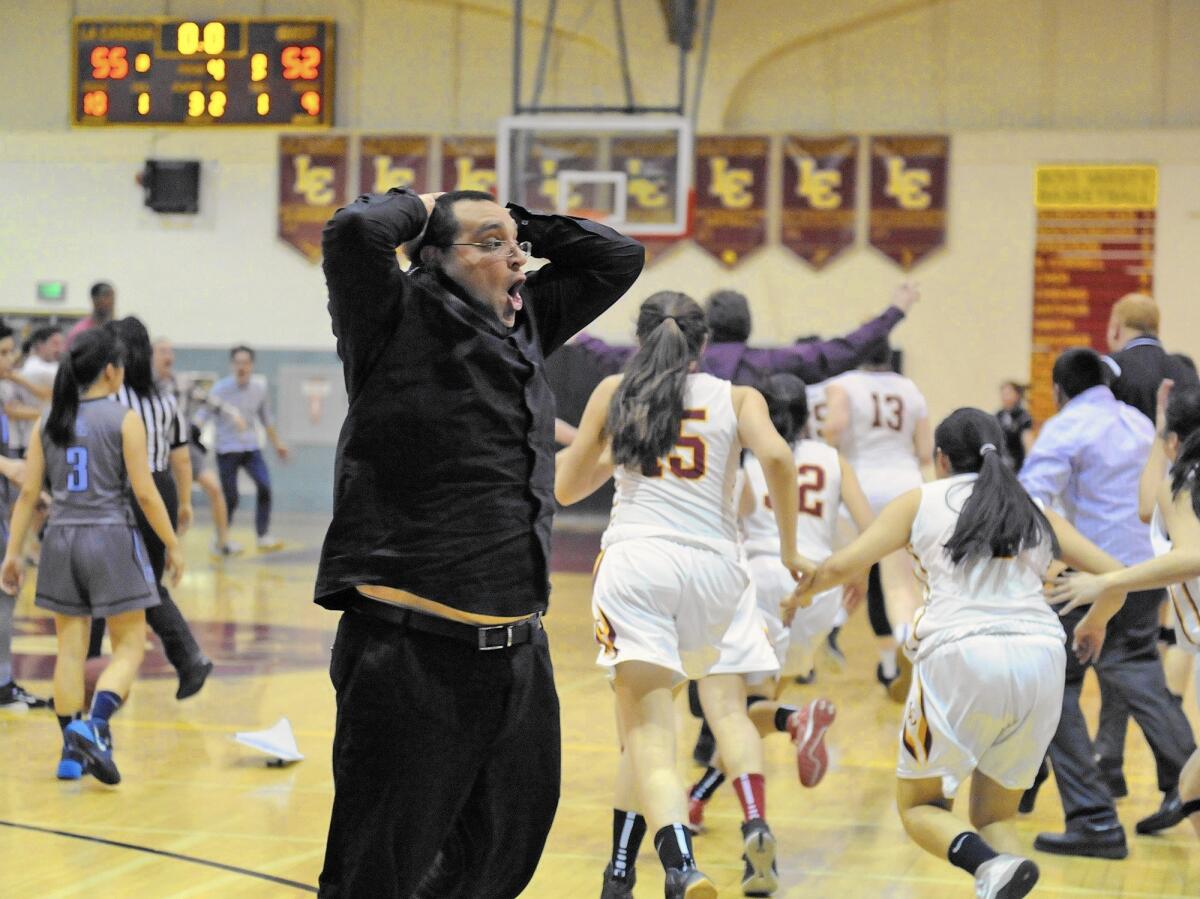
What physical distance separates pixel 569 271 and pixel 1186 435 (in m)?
2.27

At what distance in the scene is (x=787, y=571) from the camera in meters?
5.62

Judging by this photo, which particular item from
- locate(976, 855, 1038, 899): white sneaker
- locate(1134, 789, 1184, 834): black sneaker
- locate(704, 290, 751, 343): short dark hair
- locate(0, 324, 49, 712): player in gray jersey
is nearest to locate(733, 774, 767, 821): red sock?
locate(976, 855, 1038, 899): white sneaker

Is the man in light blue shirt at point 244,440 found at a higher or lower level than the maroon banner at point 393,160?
lower

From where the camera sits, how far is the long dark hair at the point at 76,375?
19.5ft

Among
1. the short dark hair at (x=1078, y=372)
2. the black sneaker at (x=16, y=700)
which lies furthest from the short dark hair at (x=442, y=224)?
the black sneaker at (x=16, y=700)

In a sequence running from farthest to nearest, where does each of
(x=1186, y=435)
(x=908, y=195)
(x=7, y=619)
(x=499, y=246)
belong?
(x=908, y=195)
(x=7, y=619)
(x=1186, y=435)
(x=499, y=246)

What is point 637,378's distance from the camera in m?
4.61

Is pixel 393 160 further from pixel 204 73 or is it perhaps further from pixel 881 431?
pixel 881 431

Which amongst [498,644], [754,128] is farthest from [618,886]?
[754,128]

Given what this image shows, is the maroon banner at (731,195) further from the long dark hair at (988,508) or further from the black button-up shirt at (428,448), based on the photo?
the black button-up shirt at (428,448)

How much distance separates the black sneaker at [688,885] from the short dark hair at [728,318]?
253cm

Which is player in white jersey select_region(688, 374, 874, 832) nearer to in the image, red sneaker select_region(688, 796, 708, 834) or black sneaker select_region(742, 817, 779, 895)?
red sneaker select_region(688, 796, 708, 834)

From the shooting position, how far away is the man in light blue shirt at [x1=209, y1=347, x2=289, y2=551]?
13.8 metres

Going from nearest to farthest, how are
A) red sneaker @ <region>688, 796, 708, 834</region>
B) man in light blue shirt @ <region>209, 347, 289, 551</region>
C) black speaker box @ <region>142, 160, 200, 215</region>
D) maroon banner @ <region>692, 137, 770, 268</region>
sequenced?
red sneaker @ <region>688, 796, 708, 834</region>, man in light blue shirt @ <region>209, 347, 289, 551</region>, maroon banner @ <region>692, 137, 770, 268</region>, black speaker box @ <region>142, 160, 200, 215</region>
